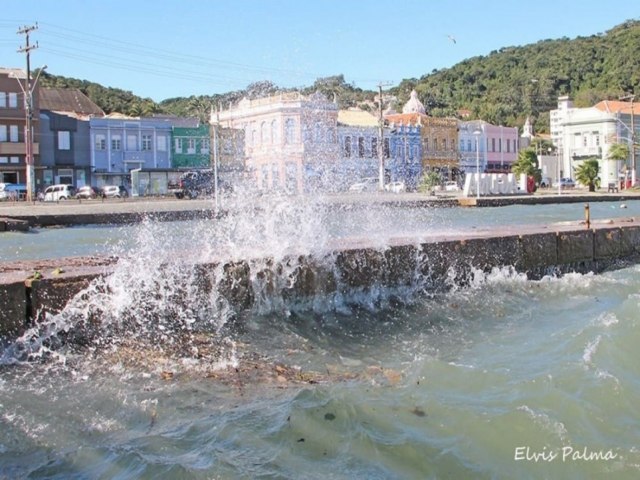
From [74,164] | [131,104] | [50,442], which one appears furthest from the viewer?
[131,104]

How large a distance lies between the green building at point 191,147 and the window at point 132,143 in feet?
10.3

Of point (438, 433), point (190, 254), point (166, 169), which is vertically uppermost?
point (166, 169)

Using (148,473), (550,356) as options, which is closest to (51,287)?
(148,473)

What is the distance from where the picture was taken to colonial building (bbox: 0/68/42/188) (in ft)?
179

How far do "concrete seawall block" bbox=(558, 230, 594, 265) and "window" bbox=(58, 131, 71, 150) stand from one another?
172ft

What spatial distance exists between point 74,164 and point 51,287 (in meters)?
55.4

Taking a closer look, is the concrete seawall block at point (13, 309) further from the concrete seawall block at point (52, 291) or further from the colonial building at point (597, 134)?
the colonial building at point (597, 134)

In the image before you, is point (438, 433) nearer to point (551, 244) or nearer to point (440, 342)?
point (440, 342)

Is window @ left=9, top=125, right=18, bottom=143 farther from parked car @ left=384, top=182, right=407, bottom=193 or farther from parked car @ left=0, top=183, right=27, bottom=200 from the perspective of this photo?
parked car @ left=384, top=182, right=407, bottom=193

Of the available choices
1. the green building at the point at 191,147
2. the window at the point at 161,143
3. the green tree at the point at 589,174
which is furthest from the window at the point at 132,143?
the green tree at the point at 589,174

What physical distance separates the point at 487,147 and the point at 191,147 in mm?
35142

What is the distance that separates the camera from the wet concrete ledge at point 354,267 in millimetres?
6062

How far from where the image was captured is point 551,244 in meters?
11.5

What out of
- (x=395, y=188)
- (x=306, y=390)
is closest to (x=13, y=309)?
(x=306, y=390)
